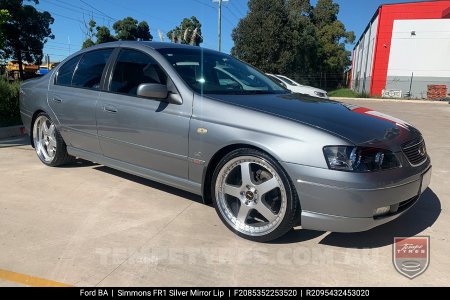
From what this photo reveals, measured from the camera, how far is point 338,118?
324 cm

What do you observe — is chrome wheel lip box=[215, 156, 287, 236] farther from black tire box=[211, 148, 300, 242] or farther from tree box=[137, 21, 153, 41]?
tree box=[137, 21, 153, 41]

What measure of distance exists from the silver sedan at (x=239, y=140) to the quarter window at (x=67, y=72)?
0.06 m

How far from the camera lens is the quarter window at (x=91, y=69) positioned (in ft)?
14.5

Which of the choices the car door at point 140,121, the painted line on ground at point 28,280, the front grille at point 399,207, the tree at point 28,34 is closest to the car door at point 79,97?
the car door at point 140,121

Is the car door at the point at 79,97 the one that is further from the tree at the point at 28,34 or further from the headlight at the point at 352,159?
the tree at the point at 28,34

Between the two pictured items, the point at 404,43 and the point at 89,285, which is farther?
the point at 404,43

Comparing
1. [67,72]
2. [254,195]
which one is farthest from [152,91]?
[67,72]

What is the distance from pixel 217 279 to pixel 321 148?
45.9 inches

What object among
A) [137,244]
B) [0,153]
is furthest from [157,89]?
[0,153]

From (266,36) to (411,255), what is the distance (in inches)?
1192

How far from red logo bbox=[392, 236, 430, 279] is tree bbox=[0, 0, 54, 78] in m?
38.1

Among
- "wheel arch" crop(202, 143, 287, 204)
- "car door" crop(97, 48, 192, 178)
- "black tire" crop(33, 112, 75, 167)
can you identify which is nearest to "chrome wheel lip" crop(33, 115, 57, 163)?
"black tire" crop(33, 112, 75, 167)
